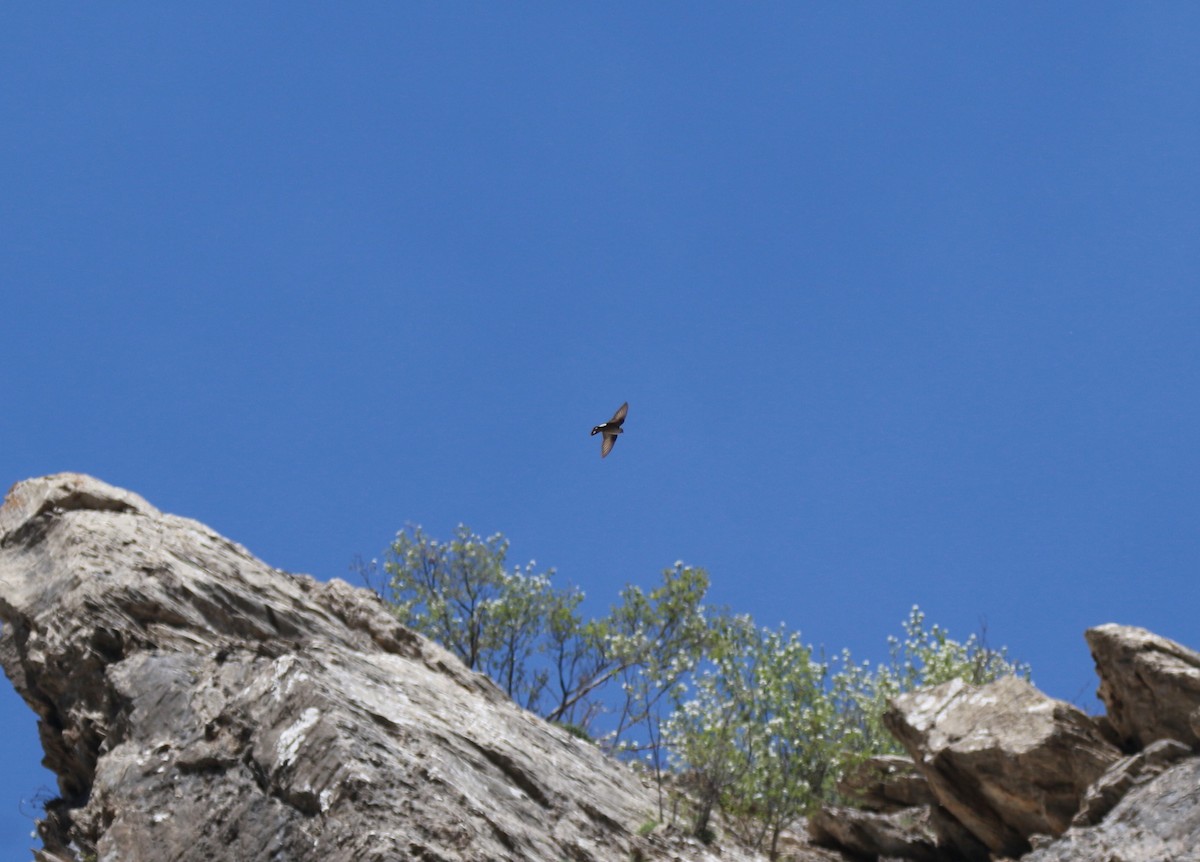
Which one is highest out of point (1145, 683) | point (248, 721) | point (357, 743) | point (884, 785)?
point (884, 785)

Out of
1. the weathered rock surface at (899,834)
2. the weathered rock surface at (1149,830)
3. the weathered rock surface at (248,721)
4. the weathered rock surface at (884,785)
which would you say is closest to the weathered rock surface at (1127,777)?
the weathered rock surface at (1149,830)

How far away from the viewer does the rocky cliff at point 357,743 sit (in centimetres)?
1931

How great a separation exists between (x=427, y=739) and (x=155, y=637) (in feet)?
18.4

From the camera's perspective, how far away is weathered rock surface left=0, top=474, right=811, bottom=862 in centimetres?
1923

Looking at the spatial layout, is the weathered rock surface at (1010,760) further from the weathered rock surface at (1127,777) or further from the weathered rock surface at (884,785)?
the weathered rock surface at (884,785)

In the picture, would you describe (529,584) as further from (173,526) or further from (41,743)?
(41,743)

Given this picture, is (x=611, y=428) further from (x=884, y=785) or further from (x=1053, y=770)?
(x=884, y=785)

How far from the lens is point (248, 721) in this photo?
2070 centimetres

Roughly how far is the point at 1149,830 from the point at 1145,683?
11.7 feet

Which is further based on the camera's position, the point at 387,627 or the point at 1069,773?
the point at 387,627

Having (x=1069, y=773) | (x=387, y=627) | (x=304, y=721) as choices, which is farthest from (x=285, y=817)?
(x=1069, y=773)

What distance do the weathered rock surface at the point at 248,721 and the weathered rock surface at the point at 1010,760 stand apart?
403cm

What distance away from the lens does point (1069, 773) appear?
2241 cm

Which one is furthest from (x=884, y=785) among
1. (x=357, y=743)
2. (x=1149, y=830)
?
(x=357, y=743)
